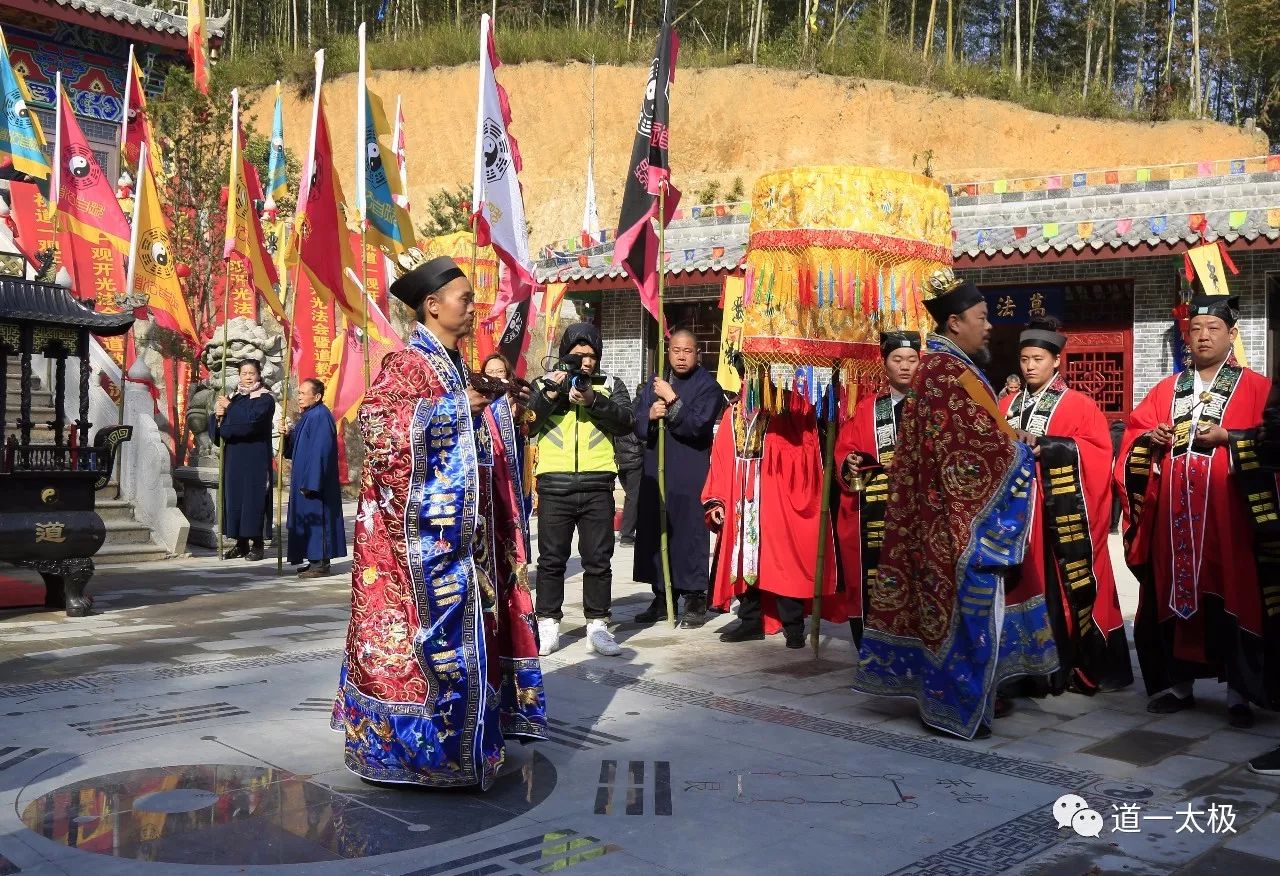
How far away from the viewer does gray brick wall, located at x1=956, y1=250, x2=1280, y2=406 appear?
42.4 feet

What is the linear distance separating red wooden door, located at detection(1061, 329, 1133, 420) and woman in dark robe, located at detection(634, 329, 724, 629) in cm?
808

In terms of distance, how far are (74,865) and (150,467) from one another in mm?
8015

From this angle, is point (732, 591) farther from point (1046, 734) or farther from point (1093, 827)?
point (1093, 827)

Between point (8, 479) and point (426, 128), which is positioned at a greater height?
point (426, 128)

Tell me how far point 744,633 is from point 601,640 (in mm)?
955

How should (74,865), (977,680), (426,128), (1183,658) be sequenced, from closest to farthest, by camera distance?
(74,865) < (977,680) < (1183,658) < (426,128)

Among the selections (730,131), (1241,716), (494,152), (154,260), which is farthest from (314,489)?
(730,131)

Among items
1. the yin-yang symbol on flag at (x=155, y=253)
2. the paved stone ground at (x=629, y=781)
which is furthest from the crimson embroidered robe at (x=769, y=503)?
the yin-yang symbol on flag at (x=155, y=253)

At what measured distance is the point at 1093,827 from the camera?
3641 millimetres

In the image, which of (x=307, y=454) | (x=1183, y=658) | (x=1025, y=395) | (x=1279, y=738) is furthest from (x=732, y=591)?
(x=307, y=454)

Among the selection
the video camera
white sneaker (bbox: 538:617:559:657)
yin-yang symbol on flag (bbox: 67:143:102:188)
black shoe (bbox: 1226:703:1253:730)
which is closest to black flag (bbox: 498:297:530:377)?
the video camera

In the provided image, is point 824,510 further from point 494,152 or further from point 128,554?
point 128,554

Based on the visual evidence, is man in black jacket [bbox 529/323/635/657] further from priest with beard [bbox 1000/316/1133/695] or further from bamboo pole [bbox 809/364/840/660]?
priest with beard [bbox 1000/316/1133/695]

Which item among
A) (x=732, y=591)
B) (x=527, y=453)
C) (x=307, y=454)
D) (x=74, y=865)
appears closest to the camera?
(x=74, y=865)
